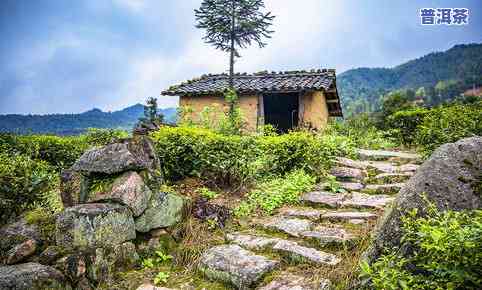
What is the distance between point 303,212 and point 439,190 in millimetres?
2138

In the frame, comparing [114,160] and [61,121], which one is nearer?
[114,160]

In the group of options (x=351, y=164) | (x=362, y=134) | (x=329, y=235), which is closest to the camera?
(x=329, y=235)

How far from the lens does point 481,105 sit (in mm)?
7992

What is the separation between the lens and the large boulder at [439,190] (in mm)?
2688

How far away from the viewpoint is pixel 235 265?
3.52 meters

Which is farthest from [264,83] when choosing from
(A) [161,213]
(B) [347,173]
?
(A) [161,213]

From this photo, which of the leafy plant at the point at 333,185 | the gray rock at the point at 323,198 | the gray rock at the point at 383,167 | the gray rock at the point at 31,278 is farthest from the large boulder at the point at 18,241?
the gray rock at the point at 383,167

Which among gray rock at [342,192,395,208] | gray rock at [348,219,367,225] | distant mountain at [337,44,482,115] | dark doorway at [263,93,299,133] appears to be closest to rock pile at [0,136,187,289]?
gray rock at [348,219,367,225]

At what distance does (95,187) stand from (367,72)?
73.6m

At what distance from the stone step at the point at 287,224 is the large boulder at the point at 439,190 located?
1.33 metres

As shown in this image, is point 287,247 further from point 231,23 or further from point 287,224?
point 231,23

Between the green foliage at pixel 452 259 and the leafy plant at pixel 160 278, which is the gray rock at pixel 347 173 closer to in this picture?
the leafy plant at pixel 160 278

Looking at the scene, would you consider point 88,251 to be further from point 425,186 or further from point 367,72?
point 367,72

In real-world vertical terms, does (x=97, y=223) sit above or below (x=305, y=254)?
above
